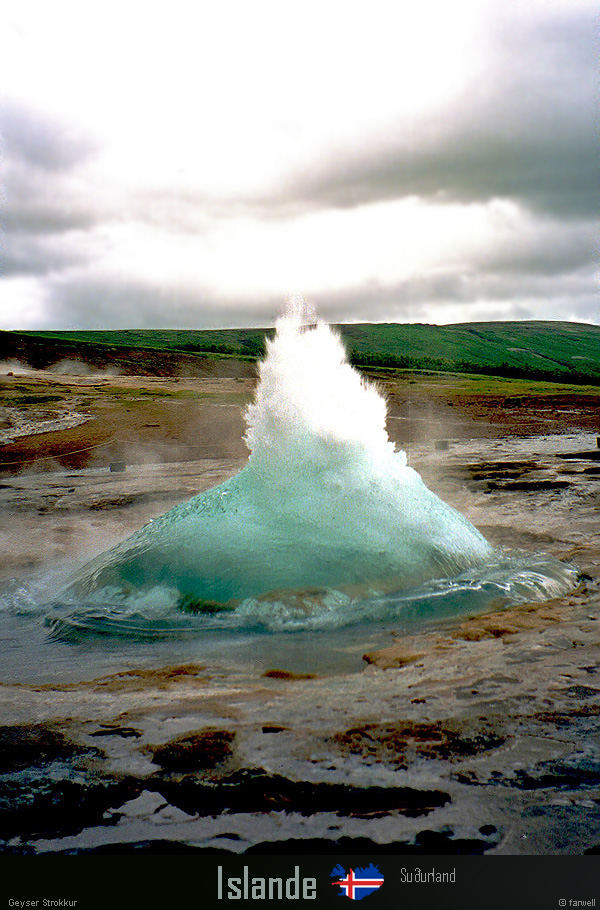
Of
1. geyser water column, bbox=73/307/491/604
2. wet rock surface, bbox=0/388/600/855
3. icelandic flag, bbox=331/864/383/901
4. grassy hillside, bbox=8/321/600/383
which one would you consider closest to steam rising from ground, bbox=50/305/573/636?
geyser water column, bbox=73/307/491/604

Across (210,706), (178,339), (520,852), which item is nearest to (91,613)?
(210,706)

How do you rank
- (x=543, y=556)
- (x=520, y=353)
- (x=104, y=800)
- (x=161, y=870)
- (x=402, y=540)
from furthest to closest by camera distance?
(x=520, y=353) < (x=543, y=556) < (x=402, y=540) < (x=104, y=800) < (x=161, y=870)

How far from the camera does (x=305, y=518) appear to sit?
4.57 meters

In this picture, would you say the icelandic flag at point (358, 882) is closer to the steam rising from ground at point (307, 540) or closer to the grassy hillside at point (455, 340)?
the steam rising from ground at point (307, 540)

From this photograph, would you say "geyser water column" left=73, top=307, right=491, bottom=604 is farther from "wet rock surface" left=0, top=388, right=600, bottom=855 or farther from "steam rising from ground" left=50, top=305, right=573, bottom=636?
"wet rock surface" left=0, top=388, right=600, bottom=855

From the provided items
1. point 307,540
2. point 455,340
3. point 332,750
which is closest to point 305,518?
point 307,540

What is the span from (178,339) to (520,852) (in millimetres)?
83822

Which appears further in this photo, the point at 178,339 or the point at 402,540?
the point at 178,339

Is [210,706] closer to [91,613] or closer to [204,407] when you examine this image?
[91,613]

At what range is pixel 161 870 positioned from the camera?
1.62 m

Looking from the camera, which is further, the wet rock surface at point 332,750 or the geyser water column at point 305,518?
the geyser water column at point 305,518

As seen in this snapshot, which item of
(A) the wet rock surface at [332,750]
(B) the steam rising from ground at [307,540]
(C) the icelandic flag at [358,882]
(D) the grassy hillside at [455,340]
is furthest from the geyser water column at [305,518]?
(D) the grassy hillside at [455,340]

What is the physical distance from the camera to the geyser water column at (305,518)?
4.23 meters

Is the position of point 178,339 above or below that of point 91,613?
above
